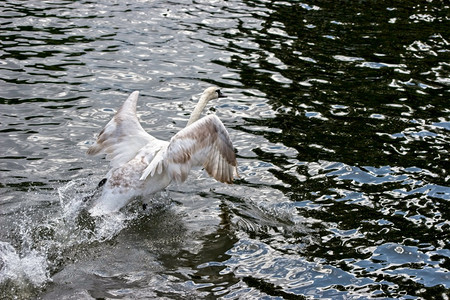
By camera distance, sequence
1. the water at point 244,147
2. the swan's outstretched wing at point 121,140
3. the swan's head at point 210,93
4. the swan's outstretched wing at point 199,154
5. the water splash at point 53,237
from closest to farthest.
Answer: the water splash at point 53,237 → the water at point 244,147 → the swan's outstretched wing at point 199,154 → the swan's outstretched wing at point 121,140 → the swan's head at point 210,93

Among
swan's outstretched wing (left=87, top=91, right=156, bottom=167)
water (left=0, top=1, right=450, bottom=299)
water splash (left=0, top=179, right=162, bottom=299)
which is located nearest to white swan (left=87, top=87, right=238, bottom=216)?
swan's outstretched wing (left=87, top=91, right=156, bottom=167)

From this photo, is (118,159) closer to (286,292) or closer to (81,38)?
(286,292)

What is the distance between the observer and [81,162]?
10.5 metres

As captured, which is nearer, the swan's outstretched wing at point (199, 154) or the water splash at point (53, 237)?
the water splash at point (53, 237)

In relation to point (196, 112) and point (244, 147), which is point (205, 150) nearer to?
point (196, 112)

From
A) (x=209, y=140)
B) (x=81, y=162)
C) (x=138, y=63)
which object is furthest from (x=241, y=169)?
(x=138, y=63)

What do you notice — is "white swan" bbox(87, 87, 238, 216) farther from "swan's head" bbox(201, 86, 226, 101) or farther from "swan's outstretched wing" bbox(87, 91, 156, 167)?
"swan's head" bbox(201, 86, 226, 101)

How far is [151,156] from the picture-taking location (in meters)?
9.73

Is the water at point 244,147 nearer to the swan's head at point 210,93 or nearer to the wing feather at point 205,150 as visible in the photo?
the wing feather at point 205,150

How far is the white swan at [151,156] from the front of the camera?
9.21 meters

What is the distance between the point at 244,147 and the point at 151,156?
6.32ft

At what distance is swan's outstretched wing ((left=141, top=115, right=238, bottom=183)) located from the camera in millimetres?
9180

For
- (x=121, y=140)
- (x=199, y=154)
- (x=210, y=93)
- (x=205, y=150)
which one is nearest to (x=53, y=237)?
(x=121, y=140)

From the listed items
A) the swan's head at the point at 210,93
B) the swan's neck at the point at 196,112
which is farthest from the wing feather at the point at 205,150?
the swan's head at the point at 210,93
